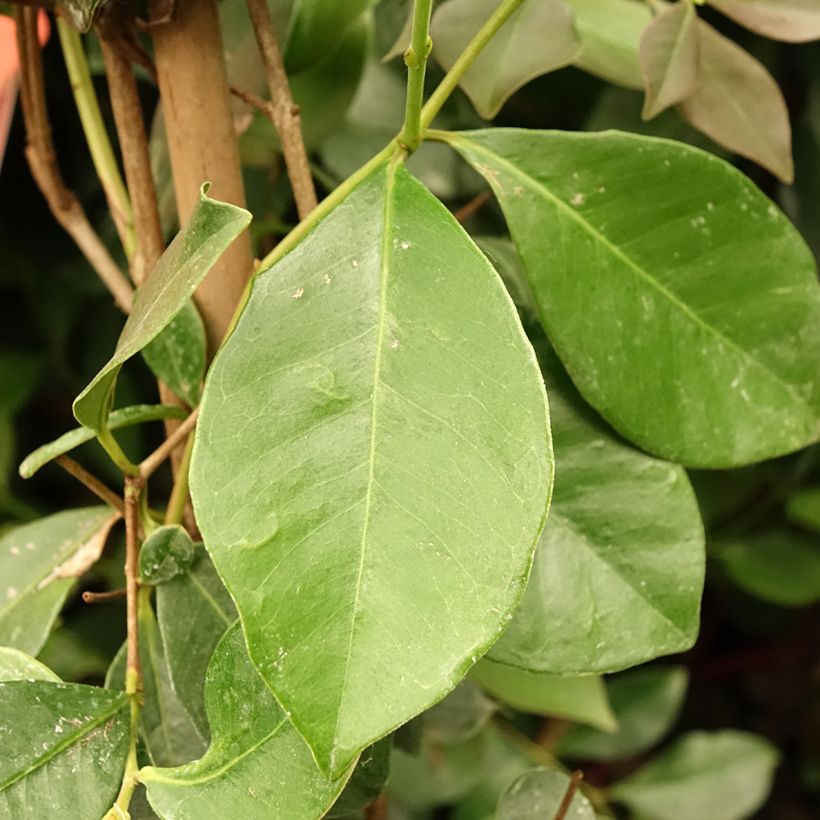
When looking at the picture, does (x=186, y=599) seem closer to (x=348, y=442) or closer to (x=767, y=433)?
(x=348, y=442)

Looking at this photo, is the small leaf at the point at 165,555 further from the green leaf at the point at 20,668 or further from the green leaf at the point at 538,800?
the green leaf at the point at 538,800

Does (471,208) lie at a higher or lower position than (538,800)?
higher

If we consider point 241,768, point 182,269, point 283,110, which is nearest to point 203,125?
point 283,110

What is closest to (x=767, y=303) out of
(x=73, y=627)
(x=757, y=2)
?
(x=757, y=2)

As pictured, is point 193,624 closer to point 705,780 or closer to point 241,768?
point 241,768

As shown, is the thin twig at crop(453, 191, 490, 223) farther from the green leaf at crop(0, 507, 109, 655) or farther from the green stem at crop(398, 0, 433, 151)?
the green leaf at crop(0, 507, 109, 655)
